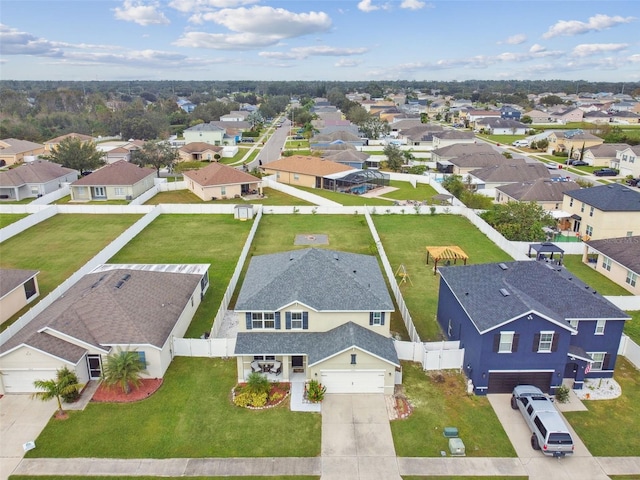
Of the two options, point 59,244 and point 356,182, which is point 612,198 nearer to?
point 356,182

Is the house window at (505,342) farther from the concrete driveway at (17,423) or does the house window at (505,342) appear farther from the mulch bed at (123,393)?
the concrete driveway at (17,423)

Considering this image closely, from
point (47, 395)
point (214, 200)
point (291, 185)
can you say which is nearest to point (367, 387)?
point (47, 395)

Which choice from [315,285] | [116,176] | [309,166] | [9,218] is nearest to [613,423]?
[315,285]

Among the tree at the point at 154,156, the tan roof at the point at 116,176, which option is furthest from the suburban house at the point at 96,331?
the tree at the point at 154,156

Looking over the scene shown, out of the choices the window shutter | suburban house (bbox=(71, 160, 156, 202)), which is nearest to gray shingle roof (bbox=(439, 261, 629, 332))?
the window shutter

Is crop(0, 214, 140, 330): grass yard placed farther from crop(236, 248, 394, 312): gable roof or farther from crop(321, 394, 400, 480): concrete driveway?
crop(321, 394, 400, 480): concrete driveway
